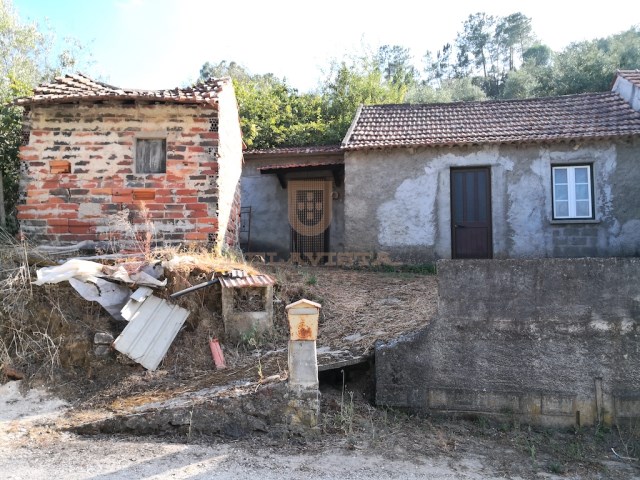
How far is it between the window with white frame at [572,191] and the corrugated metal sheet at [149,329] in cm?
906

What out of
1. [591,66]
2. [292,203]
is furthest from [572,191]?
[591,66]

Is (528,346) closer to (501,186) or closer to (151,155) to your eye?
(501,186)

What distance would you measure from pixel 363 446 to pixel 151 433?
2172 mm

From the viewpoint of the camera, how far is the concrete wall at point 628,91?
1215 cm

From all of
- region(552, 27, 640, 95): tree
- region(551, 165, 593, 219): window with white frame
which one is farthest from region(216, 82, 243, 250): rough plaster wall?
region(552, 27, 640, 95): tree

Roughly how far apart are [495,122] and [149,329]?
992 centimetres

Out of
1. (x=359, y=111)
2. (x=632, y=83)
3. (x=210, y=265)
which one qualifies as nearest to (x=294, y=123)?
(x=359, y=111)

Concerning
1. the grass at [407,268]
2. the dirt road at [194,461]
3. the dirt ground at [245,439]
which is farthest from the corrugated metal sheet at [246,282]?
the grass at [407,268]

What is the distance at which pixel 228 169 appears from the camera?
10.4 meters

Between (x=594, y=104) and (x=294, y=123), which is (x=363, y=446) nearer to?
(x=594, y=104)

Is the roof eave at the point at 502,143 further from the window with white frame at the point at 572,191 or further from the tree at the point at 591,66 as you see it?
the tree at the point at 591,66

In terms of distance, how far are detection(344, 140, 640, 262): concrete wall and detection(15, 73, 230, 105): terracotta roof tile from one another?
4.25 metres

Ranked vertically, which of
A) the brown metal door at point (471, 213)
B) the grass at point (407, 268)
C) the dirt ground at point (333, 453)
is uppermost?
the brown metal door at point (471, 213)

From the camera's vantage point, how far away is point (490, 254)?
12109 millimetres
